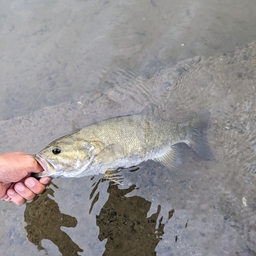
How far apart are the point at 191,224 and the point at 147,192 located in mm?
554

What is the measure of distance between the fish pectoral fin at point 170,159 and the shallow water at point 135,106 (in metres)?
0.10

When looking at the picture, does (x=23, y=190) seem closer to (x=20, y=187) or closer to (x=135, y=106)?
(x=20, y=187)

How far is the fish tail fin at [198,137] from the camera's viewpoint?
3332 millimetres

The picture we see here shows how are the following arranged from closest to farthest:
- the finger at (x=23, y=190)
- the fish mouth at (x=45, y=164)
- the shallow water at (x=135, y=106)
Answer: the fish mouth at (x=45, y=164) < the finger at (x=23, y=190) < the shallow water at (x=135, y=106)

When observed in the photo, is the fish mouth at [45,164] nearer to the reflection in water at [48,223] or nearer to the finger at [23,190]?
the finger at [23,190]

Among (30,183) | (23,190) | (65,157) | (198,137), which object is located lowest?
(198,137)

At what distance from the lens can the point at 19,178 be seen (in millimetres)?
2986

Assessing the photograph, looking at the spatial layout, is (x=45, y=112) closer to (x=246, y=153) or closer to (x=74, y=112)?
(x=74, y=112)

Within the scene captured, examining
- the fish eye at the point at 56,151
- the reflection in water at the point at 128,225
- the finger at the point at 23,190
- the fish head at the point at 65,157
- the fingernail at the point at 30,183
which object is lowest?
the reflection in water at the point at 128,225

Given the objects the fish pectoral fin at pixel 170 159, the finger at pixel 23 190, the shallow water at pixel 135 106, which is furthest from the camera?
the fish pectoral fin at pixel 170 159

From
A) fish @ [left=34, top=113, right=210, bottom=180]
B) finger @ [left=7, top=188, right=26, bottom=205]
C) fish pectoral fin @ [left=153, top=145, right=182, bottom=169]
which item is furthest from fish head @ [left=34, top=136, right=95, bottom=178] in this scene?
fish pectoral fin @ [left=153, top=145, right=182, bottom=169]

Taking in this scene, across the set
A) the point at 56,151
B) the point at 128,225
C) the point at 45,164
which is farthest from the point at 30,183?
the point at 128,225

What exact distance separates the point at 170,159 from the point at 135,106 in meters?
0.91

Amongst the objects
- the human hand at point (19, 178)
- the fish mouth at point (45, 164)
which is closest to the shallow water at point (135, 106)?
the human hand at point (19, 178)
